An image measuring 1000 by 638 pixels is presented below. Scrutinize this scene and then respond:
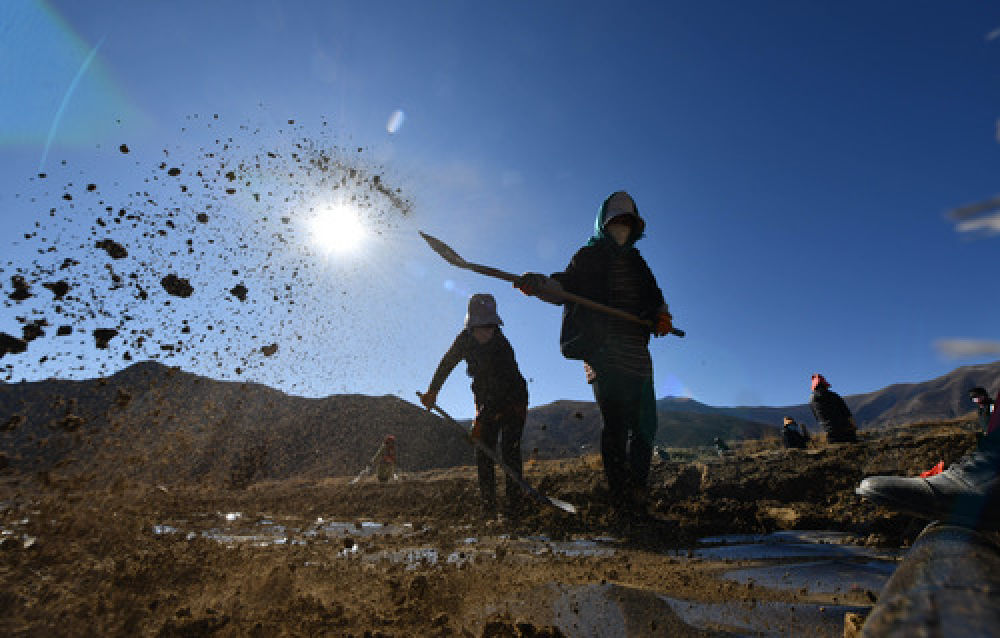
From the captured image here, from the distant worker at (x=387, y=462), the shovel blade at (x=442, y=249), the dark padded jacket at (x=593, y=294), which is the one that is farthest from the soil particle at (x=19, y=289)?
the distant worker at (x=387, y=462)

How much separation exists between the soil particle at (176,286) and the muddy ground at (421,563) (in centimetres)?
182

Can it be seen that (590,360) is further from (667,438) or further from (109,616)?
(667,438)

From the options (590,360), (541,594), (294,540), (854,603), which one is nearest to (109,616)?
(541,594)

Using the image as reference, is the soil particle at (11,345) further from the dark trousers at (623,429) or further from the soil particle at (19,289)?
the dark trousers at (623,429)

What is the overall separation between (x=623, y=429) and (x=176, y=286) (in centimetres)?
440

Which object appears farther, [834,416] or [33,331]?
[834,416]

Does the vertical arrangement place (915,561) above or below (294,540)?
above

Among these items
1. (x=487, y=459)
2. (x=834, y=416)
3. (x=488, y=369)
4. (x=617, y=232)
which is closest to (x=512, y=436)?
(x=487, y=459)

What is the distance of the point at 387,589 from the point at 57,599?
3.26 ft

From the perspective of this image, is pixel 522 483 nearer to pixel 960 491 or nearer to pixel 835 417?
pixel 960 491

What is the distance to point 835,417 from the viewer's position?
7832 millimetres

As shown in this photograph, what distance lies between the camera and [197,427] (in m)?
26.3

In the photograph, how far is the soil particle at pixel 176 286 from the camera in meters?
4.77

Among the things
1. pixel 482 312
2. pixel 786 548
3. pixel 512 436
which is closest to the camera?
pixel 786 548
